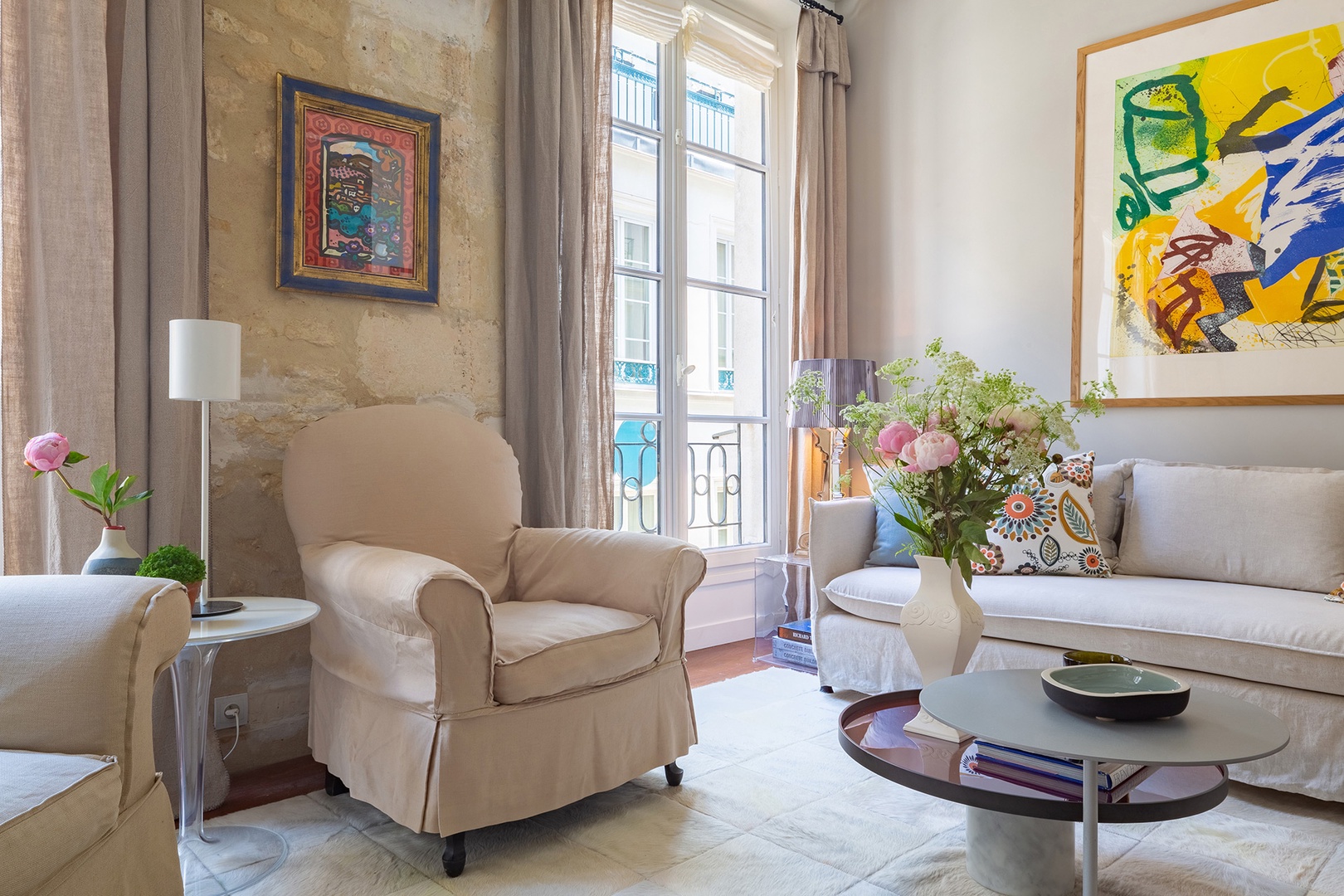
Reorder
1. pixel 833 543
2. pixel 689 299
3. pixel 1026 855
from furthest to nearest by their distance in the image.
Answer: pixel 689 299 < pixel 833 543 < pixel 1026 855

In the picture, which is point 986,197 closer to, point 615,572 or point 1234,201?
point 1234,201

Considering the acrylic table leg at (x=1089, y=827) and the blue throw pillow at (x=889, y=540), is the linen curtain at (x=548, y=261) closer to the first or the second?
the blue throw pillow at (x=889, y=540)

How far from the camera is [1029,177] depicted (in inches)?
148

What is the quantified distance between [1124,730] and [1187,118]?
276 cm

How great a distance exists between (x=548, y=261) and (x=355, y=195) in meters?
0.69

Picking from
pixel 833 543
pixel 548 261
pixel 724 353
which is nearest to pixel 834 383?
pixel 724 353

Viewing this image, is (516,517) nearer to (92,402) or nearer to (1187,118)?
(92,402)

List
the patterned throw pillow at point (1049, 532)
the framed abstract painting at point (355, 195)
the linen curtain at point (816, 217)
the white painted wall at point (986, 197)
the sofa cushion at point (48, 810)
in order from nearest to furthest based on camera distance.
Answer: the sofa cushion at point (48, 810)
the framed abstract painting at point (355, 195)
the patterned throw pillow at point (1049, 532)
the white painted wall at point (986, 197)
the linen curtain at point (816, 217)

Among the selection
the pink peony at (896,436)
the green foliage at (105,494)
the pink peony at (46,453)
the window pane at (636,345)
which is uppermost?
the window pane at (636,345)

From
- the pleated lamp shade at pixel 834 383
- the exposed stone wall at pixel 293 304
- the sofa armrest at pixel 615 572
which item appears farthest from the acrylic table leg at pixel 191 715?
the pleated lamp shade at pixel 834 383

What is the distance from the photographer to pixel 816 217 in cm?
421

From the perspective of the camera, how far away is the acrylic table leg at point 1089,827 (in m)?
1.41

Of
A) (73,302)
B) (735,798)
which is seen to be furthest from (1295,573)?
(73,302)

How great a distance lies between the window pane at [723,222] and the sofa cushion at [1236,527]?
1.99 metres
